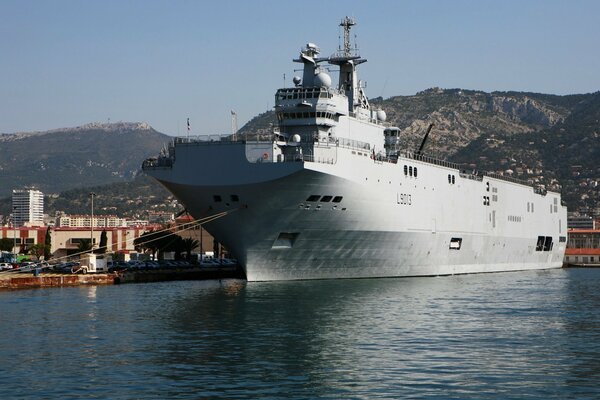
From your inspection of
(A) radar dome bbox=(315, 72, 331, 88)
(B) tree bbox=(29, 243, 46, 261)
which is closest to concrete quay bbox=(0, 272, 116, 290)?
(A) radar dome bbox=(315, 72, 331, 88)

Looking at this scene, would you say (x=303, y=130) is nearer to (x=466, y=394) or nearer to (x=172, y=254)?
(x=466, y=394)

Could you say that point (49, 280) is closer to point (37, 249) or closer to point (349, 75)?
point (349, 75)

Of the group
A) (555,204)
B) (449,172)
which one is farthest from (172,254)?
(449,172)

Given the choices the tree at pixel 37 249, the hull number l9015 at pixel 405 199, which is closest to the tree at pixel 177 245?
the tree at pixel 37 249

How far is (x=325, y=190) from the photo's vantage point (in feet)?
172

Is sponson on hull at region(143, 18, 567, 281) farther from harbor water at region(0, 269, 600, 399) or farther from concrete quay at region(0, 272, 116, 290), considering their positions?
concrete quay at region(0, 272, 116, 290)

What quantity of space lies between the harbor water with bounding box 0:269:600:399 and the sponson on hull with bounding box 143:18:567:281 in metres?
3.74

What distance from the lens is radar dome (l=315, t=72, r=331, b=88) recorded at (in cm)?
6103

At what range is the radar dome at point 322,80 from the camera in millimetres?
61031

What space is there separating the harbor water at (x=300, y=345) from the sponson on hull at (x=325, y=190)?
374 cm

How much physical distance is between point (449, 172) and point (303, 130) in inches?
649

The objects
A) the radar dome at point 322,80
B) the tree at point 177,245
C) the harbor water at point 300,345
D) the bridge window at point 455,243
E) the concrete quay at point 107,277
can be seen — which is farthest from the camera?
the tree at point 177,245

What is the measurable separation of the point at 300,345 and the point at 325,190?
2111cm

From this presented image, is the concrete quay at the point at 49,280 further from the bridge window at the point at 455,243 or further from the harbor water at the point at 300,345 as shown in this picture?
the bridge window at the point at 455,243
